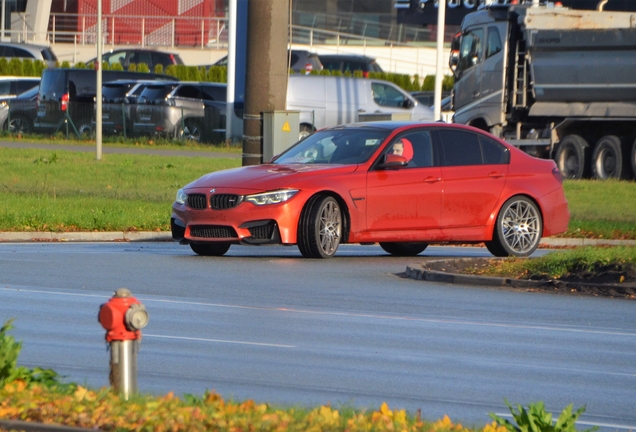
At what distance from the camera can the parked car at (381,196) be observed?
43.7ft

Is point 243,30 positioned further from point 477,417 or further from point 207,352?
point 477,417

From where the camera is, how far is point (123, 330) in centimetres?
555

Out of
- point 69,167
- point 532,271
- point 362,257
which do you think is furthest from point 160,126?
point 532,271

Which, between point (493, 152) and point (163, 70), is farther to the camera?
point (163, 70)

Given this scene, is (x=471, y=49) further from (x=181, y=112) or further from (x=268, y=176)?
(x=268, y=176)

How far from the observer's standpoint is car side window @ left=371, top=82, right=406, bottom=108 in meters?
36.4

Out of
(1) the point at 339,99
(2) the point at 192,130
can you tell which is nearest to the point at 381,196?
(1) the point at 339,99

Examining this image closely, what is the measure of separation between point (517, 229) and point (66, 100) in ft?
81.3

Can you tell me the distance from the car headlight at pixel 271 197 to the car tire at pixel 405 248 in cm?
245

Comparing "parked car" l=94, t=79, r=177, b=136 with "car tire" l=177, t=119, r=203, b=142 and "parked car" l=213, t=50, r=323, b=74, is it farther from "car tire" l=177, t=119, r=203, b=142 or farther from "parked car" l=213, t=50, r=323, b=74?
"parked car" l=213, t=50, r=323, b=74

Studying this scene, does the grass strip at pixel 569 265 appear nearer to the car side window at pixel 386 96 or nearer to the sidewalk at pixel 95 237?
the sidewalk at pixel 95 237

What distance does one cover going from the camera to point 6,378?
596 cm

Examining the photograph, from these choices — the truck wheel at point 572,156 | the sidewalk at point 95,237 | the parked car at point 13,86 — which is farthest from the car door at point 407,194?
the parked car at point 13,86

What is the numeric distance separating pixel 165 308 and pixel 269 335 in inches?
57.3
